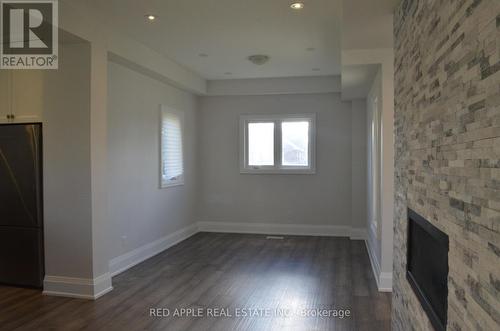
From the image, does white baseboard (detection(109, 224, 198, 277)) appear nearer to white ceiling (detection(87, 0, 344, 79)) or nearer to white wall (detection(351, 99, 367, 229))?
white ceiling (detection(87, 0, 344, 79))

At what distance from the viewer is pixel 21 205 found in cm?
413

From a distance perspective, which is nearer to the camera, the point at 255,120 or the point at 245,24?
the point at 245,24

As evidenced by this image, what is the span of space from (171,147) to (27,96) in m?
2.47

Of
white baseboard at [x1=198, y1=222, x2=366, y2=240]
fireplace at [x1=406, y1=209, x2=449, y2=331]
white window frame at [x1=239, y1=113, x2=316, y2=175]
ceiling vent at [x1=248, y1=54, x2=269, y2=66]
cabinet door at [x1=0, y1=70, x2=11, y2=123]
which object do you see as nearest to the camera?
fireplace at [x1=406, y1=209, x2=449, y2=331]

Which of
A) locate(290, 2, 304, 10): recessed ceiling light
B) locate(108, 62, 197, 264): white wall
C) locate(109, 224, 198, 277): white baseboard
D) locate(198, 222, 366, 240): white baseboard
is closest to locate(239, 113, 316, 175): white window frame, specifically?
locate(198, 222, 366, 240): white baseboard

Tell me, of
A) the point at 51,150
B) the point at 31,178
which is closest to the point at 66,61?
the point at 51,150

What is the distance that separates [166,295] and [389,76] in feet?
10.7

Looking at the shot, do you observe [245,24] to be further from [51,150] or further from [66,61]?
[51,150]

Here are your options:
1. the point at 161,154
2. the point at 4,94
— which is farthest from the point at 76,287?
the point at 161,154

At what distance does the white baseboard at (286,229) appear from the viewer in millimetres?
6897

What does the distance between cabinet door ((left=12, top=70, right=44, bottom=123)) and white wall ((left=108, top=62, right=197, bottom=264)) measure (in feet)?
2.58

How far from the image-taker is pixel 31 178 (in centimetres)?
407

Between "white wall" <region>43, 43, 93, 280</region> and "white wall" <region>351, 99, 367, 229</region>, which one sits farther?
"white wall" <region>351, 99, 367, 229</region>

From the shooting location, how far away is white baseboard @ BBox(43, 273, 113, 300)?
12.7 ft
